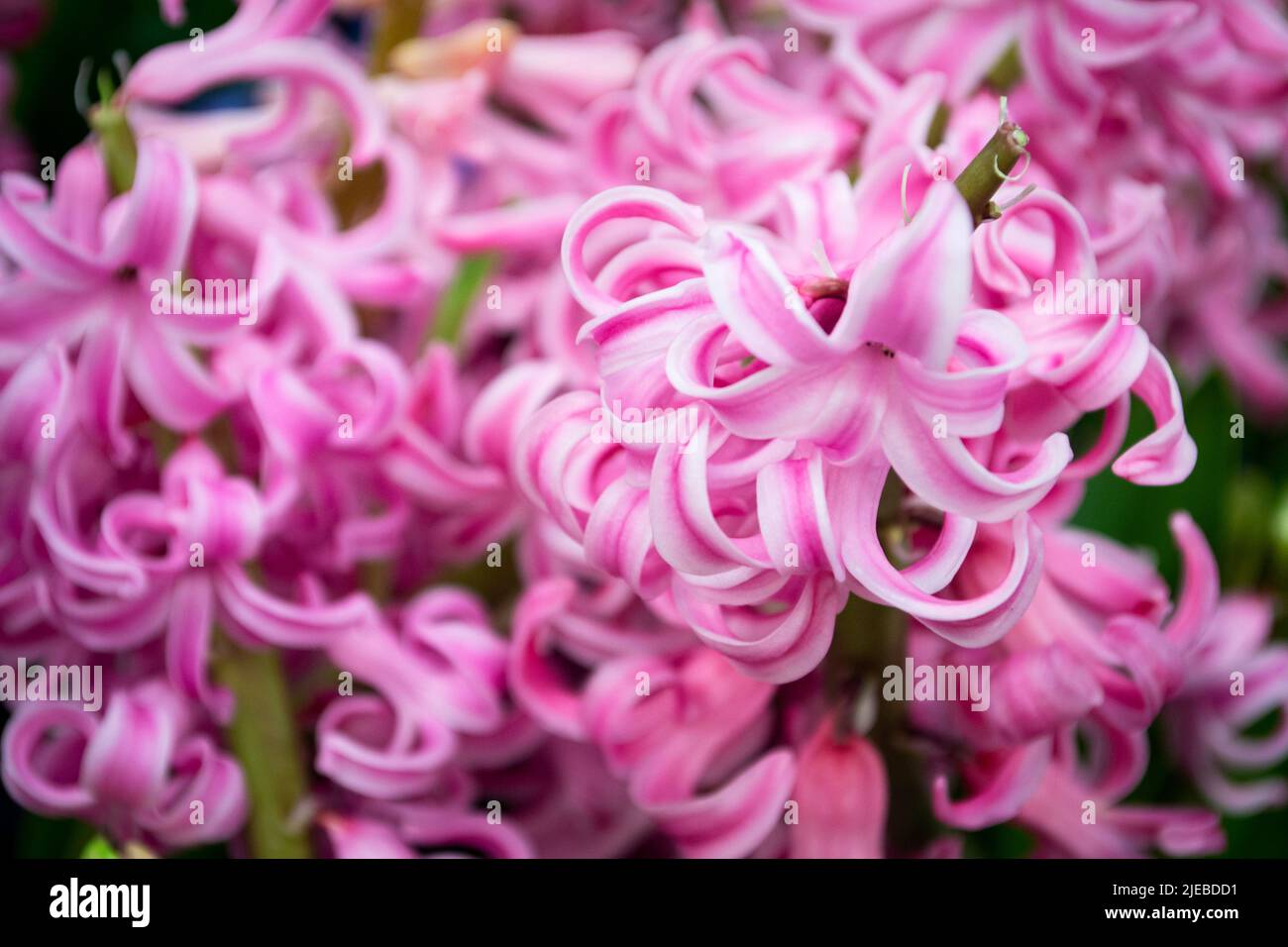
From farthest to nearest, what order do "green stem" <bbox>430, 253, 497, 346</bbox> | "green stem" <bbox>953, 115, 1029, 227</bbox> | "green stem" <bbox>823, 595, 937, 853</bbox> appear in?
"green stem" <bbox>430, 253, 497, 346</bbox>, "green stem" <bbox>823, 595, 937, 853</bbox>, "green stem" <bbox>953, 115, 1029, 227</bbox>

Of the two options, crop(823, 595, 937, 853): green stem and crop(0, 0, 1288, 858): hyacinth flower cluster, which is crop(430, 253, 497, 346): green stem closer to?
crop(0, 0, 1288, 858): hyacinth flower cluster

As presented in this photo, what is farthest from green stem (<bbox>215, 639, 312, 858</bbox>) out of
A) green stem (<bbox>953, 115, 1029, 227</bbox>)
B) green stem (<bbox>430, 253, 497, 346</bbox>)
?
green stem (<bbox>953, 115, 1029, 227</bbox>)

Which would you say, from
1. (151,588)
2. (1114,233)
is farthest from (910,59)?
(151,588)

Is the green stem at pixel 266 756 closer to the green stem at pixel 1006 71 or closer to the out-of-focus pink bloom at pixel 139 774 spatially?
the out-of-focus pink bloom at pixel 139 774

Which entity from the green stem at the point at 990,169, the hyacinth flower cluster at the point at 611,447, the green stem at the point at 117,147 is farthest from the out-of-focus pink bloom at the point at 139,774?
the green stem at the point at 990,169

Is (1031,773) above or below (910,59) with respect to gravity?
below

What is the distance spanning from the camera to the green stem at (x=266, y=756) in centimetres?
58

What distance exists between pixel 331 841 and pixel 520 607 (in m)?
0.13

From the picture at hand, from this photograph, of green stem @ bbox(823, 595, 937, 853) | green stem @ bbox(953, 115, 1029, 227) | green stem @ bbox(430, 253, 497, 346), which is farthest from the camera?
green stem @ bbox(430, 253, 497, 346)

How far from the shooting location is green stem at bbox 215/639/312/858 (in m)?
0.58

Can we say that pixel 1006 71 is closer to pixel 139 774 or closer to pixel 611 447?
pixel 611 447

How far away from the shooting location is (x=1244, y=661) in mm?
671
